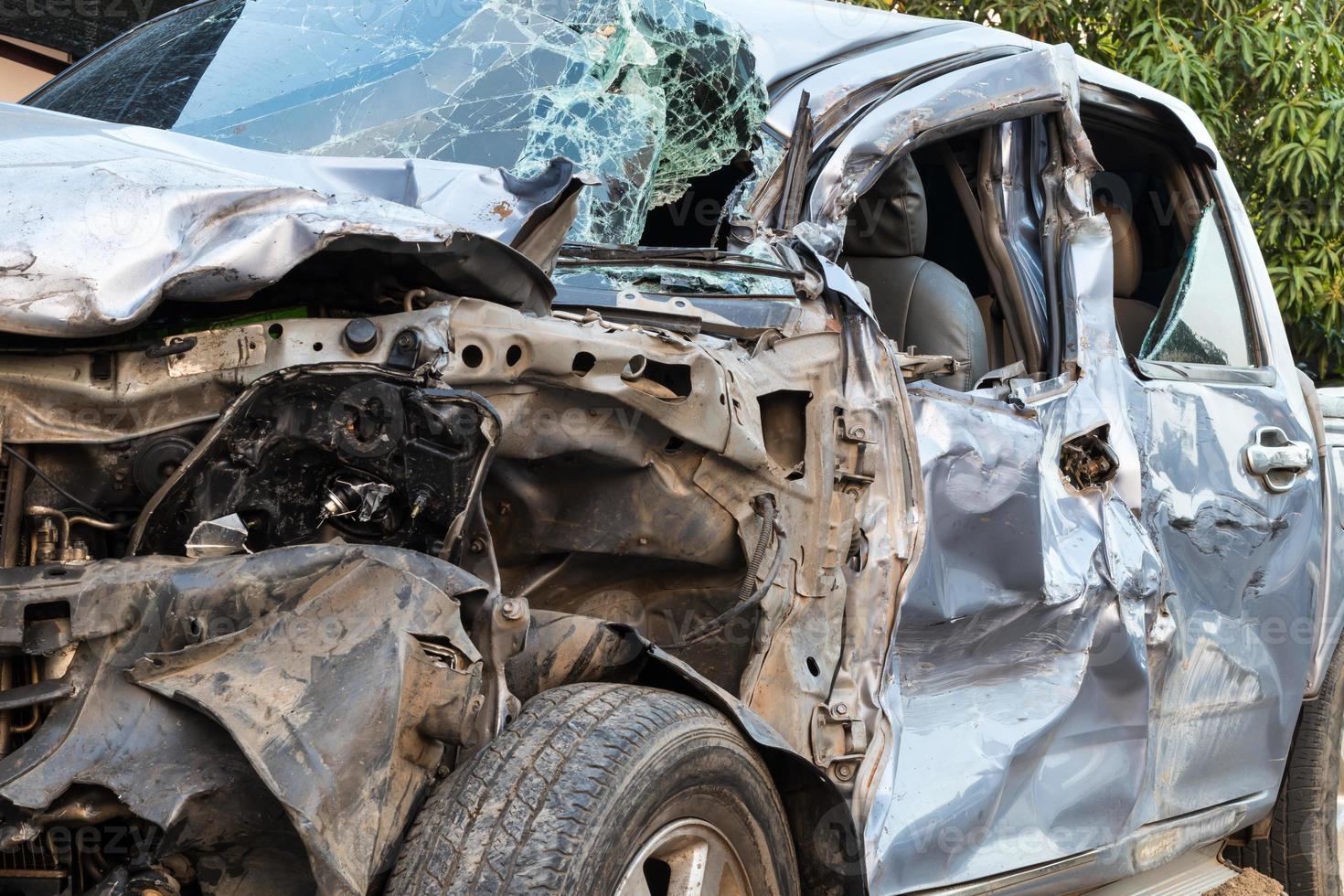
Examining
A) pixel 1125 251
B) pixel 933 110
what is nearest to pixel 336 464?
pixel 933 110

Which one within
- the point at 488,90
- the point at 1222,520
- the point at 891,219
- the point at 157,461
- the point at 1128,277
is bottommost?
A: the point at 1222,520

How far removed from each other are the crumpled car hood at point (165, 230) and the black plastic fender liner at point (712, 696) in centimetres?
59

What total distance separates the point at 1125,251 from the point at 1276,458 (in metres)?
0.89

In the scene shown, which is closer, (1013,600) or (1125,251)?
(1013,600)

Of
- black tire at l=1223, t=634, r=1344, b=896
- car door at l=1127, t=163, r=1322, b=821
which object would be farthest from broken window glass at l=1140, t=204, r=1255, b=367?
black tire at l=1223, t=634, r=1344, b=896

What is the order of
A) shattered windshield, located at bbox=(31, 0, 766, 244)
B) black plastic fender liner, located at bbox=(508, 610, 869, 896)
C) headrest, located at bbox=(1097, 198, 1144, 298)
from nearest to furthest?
black plastic fender liner, located at bbox=(508, 610, 869, 896) < shattered windshield, located at bbox=(31, 0, 766, 244) < headrest, located at bbox=(1097, 198, 1144, 298)

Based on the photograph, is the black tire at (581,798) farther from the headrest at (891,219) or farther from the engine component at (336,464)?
the headrest at (891,219)

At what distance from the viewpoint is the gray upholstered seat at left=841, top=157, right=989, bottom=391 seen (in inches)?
153

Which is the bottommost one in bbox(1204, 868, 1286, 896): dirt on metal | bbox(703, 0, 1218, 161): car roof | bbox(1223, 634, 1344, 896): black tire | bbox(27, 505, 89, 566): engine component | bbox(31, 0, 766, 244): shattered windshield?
bbox(1204, 868, 1286, 896): dirt on metal

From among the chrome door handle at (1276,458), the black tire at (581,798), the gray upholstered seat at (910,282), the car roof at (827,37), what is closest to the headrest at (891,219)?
the gray upholstered seat at (910,282)

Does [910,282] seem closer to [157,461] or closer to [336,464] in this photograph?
[336,464]

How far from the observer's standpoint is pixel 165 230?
6.88 feet

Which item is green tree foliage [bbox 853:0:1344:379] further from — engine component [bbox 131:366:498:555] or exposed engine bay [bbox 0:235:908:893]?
engine component [bbox 131:366:498:555]

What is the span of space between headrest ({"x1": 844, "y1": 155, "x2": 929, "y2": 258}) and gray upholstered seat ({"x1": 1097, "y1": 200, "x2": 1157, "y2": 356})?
82 cm
